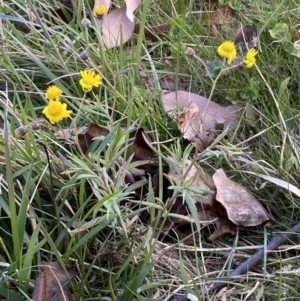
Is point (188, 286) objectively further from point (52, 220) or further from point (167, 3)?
point (167, 3)

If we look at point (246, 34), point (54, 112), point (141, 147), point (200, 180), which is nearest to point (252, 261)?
point (200, 180)

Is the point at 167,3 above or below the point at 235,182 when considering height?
above

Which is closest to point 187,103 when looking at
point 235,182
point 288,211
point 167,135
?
point 167,135

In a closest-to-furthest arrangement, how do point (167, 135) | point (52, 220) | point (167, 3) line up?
point (52, 220), point (167, 135), point (167, 3)

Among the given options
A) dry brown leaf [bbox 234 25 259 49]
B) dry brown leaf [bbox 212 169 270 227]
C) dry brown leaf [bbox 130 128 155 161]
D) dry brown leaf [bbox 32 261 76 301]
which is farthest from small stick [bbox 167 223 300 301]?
dry brown leaf [bbox 234 25 259 49]

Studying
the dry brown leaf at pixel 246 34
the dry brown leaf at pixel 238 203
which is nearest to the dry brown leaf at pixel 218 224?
the dry brown leaf at pixel 238 203

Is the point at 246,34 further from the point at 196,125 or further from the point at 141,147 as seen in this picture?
the point at 141,147
